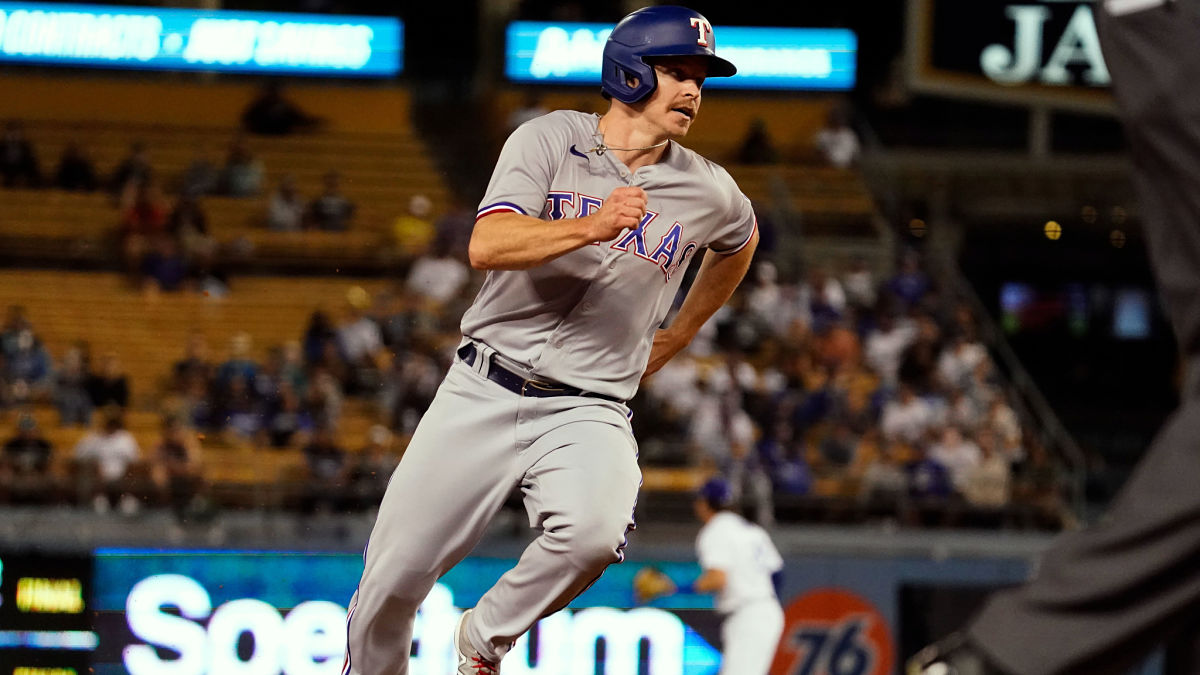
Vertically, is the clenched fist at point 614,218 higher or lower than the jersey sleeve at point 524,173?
lower

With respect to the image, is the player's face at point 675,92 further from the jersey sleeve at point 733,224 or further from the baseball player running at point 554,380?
the jersey sleeve at point 733,224

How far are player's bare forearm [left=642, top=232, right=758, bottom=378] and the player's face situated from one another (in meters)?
0.69

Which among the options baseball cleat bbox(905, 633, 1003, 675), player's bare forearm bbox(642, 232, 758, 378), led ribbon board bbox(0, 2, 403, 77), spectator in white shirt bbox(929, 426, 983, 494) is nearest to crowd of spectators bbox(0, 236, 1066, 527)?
spectator in white shirt bbox(929, 426, 983, 494)

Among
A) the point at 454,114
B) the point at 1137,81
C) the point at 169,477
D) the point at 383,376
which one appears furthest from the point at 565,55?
the point at 1137,81

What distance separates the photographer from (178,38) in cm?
2145

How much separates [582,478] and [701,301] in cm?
104

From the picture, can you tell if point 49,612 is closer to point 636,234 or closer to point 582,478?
point 582,478

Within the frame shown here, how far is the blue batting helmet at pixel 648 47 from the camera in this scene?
4438 mm

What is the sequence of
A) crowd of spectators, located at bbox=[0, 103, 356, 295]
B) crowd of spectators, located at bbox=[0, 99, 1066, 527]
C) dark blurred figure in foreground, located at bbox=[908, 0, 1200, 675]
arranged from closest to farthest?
dark blurred figure in foreground, located at bbox=[908, 0, 1200, 675]
crowd of spectators, located at bbox=[0, 99, 1066, 527]
crowd of spectators, located at bbox=[0, 103, 356, 295]

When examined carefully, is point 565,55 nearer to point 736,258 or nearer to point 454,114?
point 454,114

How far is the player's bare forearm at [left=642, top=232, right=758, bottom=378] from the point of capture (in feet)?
16.8

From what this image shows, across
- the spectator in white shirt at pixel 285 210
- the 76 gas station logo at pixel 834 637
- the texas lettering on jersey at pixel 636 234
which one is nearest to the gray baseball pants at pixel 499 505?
the texas lettering on jersey at pixel 636 234

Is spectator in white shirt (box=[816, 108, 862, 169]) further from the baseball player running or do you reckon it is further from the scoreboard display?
the baseball player running

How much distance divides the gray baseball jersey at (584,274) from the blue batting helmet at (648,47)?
20 cm
